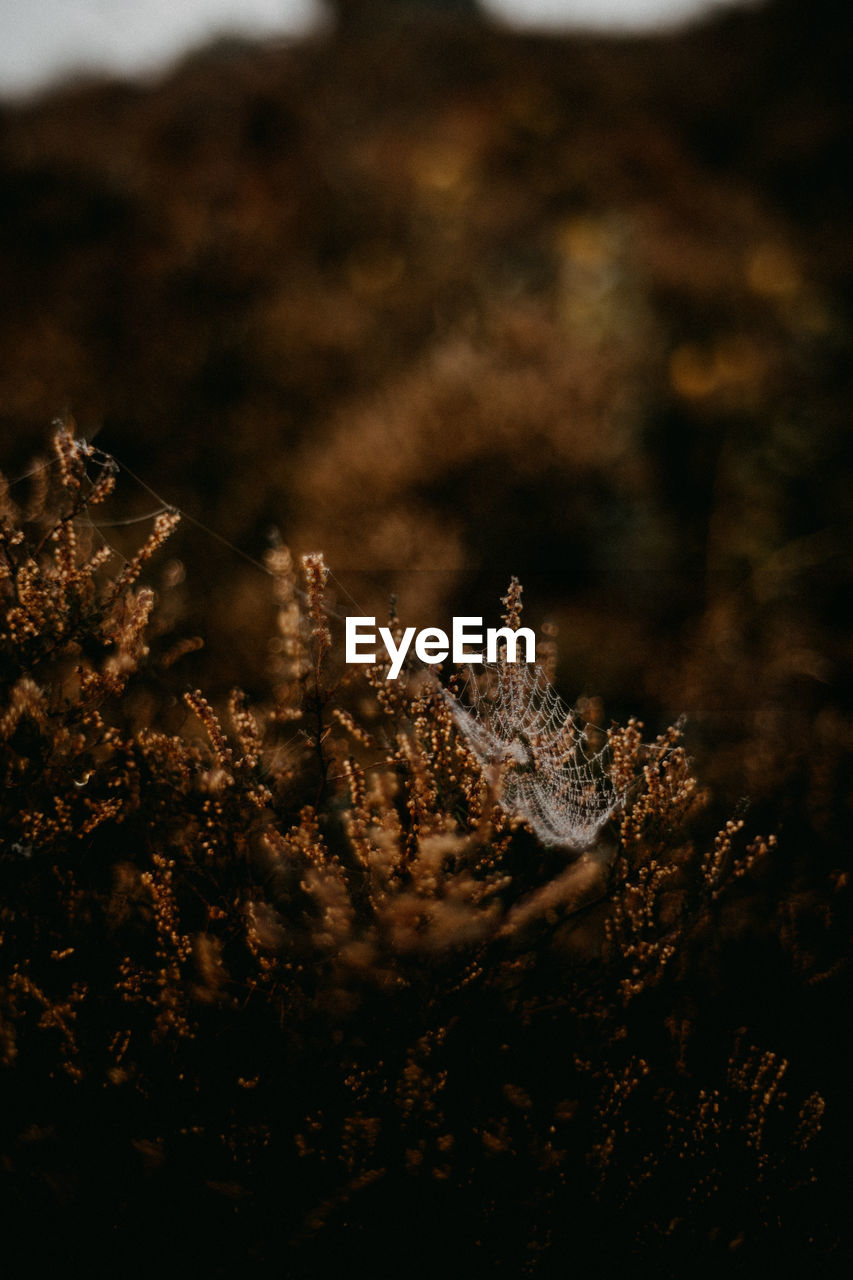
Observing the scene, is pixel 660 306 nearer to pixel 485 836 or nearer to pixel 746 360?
pixel 746 360

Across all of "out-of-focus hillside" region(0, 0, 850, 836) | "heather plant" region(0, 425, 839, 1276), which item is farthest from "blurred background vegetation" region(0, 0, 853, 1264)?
"heather plant" region(0, 425, 839, 1276)

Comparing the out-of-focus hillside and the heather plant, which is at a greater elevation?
the out-of-focus hillside

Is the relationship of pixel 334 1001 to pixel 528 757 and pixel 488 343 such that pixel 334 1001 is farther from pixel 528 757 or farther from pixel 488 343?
pixel 488 343

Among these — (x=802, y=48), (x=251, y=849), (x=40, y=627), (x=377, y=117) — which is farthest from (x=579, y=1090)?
(x=802, y=48)

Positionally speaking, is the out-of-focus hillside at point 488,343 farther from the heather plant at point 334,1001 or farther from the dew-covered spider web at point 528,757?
the heather plant at point 334,1001

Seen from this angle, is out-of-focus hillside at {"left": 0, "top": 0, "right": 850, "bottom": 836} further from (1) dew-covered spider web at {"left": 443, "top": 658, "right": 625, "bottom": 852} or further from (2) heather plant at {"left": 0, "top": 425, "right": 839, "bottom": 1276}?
(2) heather plant at {"left": 0, "top": 425, "right": 839, "bottom": 1276}

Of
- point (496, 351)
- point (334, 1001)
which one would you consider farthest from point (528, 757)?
point (496, 351)
